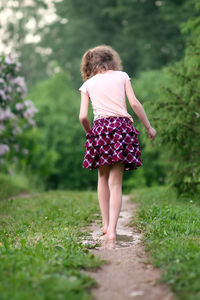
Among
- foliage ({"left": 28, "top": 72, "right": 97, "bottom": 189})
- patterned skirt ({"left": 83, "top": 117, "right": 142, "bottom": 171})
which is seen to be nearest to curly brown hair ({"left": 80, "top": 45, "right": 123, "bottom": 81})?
patterned skirt ({"left": 83, "top": 117, "right": 142, "bottom": 171})

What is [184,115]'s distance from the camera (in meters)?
5.92

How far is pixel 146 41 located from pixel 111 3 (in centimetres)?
381

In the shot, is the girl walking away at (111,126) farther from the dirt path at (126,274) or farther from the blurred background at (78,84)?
the blurred background at (78,84)

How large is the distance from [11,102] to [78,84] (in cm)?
1702

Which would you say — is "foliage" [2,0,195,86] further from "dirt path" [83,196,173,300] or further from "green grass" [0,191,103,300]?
"dirt path" [83,196,173,300]

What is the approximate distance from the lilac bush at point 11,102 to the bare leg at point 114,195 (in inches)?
152

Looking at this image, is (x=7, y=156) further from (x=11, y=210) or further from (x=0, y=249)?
(x=0, y=249)

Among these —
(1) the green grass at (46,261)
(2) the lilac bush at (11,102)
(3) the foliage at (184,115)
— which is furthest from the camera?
(2) the lilac bush at (11,102)

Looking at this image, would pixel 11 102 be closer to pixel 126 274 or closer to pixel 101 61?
pixel 101 61

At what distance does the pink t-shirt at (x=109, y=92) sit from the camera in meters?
3.75

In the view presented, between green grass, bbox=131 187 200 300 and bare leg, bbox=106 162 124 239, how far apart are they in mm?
324

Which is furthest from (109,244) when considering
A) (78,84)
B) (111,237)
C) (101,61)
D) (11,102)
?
(78,84)

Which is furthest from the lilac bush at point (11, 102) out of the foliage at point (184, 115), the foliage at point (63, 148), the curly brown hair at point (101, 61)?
the foliage at point (63, 148)

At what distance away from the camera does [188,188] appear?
6.27m
